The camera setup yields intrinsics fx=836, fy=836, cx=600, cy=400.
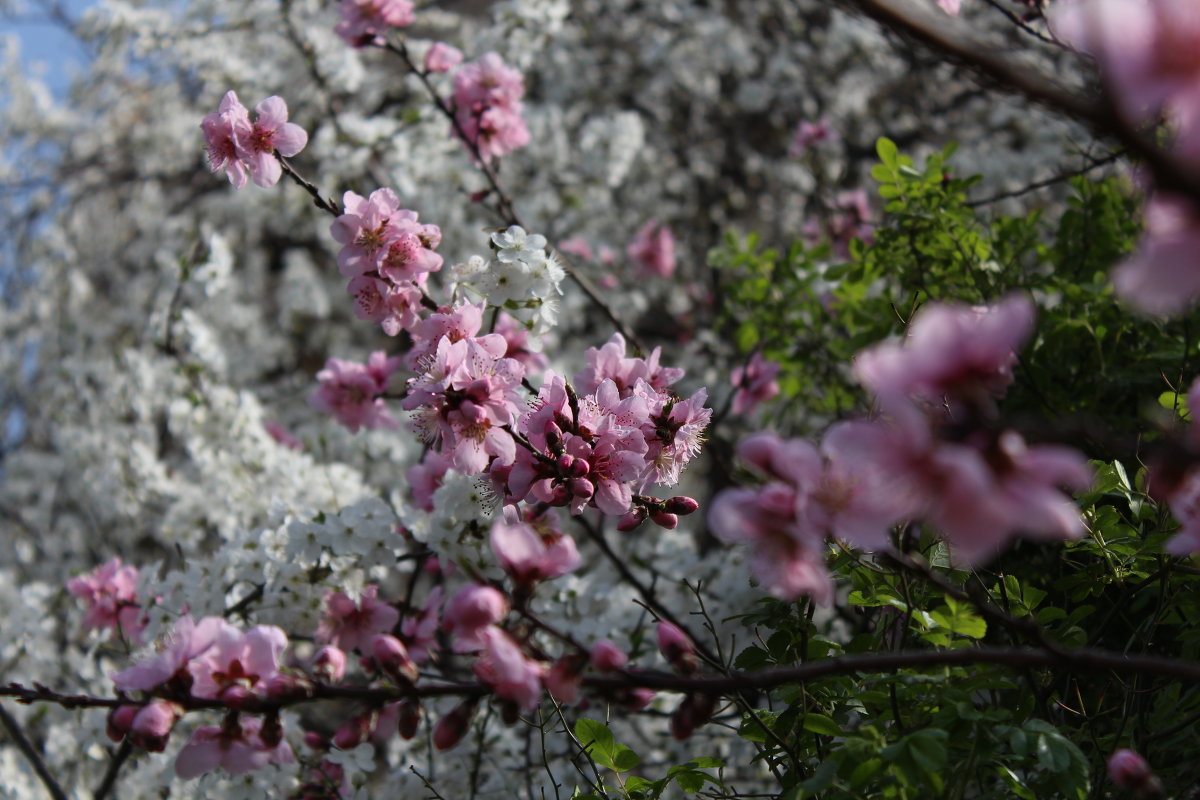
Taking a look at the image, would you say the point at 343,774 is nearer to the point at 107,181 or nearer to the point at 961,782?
the point at 961,782

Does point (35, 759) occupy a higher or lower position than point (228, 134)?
lower

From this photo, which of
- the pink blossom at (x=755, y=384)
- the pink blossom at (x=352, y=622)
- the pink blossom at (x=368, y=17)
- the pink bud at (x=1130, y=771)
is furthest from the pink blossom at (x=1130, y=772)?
the pink blossom at (x=368, y=17)

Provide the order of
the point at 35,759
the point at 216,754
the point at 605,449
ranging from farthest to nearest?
the point at 35,759 → the point at 605,449 → the point at 216,754

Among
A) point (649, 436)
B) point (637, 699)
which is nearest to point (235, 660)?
point (637, 699)

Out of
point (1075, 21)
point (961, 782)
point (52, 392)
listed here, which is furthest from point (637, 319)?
point (1075, 21)

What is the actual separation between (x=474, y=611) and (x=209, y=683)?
399 millimetres

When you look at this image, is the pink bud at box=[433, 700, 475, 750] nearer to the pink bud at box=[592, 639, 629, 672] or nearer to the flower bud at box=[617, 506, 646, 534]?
the pink bud at box=[592, 639, 629, 672]

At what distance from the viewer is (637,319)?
4996 millimetres

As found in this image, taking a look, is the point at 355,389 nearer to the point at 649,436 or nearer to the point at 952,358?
the point at 649,436

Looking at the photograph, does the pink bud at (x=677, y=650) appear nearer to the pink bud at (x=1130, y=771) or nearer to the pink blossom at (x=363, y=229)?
the pink bud at (x=1130, y=771)

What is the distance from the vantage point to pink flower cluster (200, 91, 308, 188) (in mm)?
1609

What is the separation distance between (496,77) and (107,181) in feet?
14.1

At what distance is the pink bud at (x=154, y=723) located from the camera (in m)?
1.00

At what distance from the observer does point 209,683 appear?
104cm
